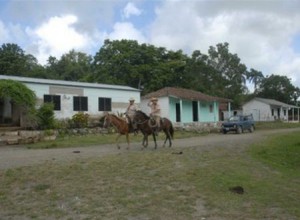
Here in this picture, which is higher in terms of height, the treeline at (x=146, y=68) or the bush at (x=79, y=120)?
the treeline at (x=146, y=68)

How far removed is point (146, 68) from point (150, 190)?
38.0m

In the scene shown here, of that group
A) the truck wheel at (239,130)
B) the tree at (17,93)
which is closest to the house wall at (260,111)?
the truck wheel at (239,130)

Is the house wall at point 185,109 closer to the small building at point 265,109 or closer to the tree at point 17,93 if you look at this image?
the tree at point 17,93

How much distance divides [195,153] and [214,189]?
20.0 ft

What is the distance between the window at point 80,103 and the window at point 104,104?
134 cm

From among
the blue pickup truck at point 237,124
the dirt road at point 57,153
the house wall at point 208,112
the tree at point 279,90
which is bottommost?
the dirt road at point 57,153

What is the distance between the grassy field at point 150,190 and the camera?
7.68m

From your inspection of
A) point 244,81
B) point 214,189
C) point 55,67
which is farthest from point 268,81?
point 214,189

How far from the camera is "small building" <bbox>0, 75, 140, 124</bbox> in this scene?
27.4 metres

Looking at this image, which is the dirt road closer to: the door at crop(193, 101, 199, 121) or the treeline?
the door at crop(193, 101, 199, 121)

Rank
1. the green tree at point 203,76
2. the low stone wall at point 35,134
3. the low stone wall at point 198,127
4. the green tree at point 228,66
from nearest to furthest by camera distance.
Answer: the low stone wall at point 35,134 → the low stone wall at point 198,127 → the green tree at point 203,76 → the green tree at point 228,66

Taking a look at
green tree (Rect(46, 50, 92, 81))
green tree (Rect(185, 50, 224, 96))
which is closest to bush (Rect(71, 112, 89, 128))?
green tree (Rect(46, 50, 92, 81))

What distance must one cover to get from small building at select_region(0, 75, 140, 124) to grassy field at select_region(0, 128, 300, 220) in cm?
1583

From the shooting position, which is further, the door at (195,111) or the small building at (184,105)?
the door at (195,111)
